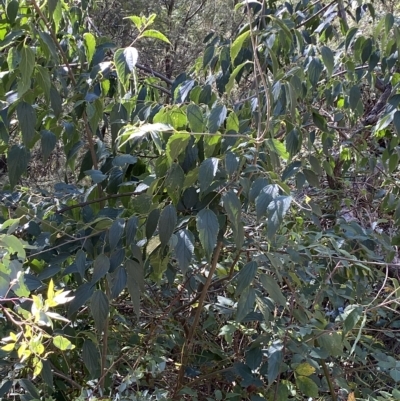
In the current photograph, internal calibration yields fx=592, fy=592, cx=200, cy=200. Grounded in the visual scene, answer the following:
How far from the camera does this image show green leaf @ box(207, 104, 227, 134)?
119 centimetres

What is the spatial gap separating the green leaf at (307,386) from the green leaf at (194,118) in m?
0.73

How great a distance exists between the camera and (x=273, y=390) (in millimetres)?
1621

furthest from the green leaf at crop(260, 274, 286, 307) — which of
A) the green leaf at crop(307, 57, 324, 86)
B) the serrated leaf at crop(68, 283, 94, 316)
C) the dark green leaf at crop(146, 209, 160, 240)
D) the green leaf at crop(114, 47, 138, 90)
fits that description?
the green leaf at crop(307, 57, 324, 86)

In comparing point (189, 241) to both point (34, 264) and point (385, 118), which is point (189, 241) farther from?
point (385, 118)

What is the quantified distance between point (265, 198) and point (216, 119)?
195mm

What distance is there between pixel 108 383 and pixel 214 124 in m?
0.82

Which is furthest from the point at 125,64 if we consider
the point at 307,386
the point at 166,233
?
the point at 307,386

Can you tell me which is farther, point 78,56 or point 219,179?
point 78,56

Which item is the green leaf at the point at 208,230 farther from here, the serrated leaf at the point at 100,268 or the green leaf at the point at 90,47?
the green leaf at the point at 90,47

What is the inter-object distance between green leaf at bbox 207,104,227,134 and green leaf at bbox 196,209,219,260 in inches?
6.7

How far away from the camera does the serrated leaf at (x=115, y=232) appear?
1199 mm

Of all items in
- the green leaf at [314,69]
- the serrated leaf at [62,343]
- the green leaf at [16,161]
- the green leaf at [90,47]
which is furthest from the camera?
the green leaf at [314,69]

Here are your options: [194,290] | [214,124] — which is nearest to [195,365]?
[194,290]

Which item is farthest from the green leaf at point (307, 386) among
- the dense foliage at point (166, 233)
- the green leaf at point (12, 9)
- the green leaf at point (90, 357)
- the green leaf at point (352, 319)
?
the green leaf at point (12, 9)
